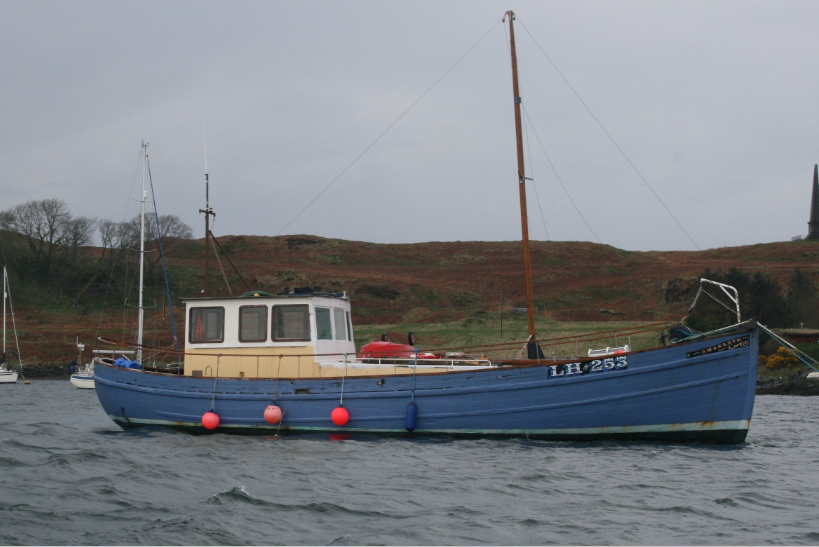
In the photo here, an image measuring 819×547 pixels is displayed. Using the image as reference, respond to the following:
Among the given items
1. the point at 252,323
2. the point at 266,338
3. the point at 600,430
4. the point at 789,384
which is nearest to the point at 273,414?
the point at 266,338

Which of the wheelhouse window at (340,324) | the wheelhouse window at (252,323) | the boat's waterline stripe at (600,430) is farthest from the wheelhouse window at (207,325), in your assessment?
the boat's waterline stripe at (600,430)

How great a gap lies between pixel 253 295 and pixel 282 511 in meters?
8.36

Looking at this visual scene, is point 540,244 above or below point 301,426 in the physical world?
above

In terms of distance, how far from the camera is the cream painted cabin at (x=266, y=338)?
666 inches

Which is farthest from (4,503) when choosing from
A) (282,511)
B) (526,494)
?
(526,494)

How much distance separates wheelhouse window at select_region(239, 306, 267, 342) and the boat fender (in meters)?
3.85

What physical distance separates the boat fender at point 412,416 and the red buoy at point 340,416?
1.26m

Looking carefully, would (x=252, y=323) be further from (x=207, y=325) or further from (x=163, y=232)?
(x=163, y=232)

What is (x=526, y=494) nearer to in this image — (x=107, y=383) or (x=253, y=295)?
(x=253, y=295)

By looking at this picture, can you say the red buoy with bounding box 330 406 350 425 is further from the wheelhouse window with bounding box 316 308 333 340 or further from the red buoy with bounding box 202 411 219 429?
the red buoy with bounding box 202 411 219 429

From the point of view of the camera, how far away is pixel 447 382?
15312 mm

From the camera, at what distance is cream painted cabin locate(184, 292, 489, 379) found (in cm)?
1692

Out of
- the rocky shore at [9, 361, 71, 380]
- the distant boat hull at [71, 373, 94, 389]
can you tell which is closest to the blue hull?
the distant boat hull at [71, 373, 94, 389]

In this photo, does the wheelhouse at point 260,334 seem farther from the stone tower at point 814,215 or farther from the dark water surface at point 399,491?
the stone tower at point 814,215
